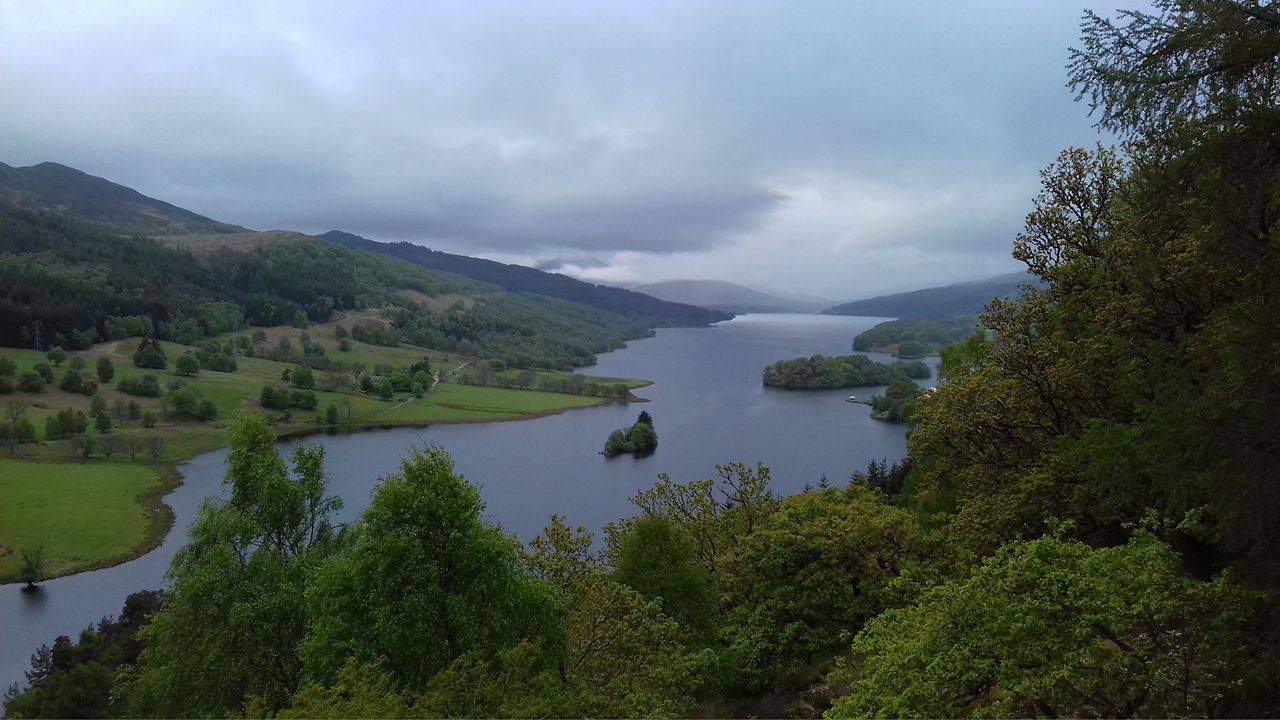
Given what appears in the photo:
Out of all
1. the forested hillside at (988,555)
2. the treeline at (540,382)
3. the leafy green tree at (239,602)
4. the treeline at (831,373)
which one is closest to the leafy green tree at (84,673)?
the leafy green tree at (239,602)

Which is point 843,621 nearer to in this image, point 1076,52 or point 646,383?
point 1076,52

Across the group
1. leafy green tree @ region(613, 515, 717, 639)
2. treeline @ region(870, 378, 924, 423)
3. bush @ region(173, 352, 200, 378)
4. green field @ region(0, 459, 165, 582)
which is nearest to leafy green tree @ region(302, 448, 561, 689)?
leafy green tree @ region(613, 515, 717, 639)

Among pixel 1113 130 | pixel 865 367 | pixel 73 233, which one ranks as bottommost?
pixel 865 367

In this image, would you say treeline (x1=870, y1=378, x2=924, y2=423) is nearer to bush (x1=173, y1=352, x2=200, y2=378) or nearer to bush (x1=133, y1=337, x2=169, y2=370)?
bush (x1=173, y1=352, x2=200, y2=378)

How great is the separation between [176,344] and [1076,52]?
147237 mm

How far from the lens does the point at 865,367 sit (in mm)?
130250

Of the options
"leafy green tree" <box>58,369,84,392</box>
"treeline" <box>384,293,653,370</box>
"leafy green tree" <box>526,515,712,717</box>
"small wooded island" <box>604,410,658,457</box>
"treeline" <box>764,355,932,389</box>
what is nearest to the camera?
"leafy green tree" <box>526,515,712,717</box>

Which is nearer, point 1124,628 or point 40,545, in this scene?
point 1124,628

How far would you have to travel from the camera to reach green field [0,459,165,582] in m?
51.8

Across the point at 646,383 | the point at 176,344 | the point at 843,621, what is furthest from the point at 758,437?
the point at 176,344

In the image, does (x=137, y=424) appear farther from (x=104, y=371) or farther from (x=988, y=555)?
(x=988, y=555)

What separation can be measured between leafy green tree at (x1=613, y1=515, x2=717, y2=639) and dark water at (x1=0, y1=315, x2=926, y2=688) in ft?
69.2

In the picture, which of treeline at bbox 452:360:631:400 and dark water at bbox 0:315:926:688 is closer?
dark water at bbox 0:315:926:688

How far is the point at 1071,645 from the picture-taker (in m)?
7.07
